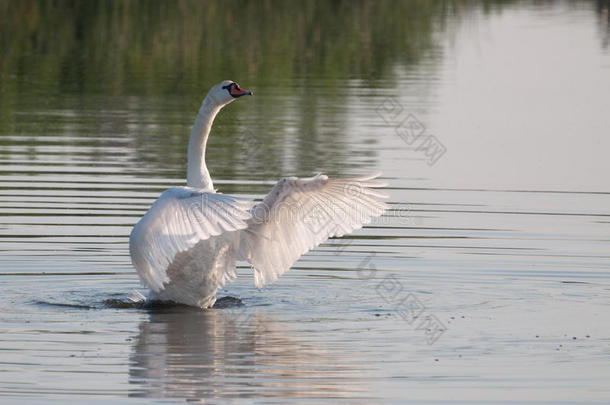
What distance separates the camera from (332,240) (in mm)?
13320

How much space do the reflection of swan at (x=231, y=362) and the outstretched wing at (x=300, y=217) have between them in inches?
21.8

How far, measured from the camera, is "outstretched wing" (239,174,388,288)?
10.2 metres

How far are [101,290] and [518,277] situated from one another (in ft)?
12.1

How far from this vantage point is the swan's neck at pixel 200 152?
1066 cm

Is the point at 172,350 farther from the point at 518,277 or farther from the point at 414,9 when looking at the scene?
the point at 414,9

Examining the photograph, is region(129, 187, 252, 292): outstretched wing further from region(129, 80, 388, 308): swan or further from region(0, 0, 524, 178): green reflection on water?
region(0, 0, 524, 178): green reflection on water

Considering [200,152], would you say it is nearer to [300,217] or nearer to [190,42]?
[300,217]

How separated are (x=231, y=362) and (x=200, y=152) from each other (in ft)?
8.26

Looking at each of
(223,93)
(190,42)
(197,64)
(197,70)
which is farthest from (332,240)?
(190,42)

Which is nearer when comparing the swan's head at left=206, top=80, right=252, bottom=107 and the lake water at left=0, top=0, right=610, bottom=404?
the lake water at left=0, top=0, right=610, bottom=404

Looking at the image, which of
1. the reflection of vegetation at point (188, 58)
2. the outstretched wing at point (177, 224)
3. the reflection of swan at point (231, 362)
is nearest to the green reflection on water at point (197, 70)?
the reflection of vegetation at point (188, 58)

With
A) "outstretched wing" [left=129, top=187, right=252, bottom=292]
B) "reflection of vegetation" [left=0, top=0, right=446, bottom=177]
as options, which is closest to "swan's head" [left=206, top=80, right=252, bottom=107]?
"outstretched wing" [left=129, top=187, right=252, bottom=292]

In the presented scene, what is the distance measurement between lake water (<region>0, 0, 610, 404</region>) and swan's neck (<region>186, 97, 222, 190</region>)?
1.08 m

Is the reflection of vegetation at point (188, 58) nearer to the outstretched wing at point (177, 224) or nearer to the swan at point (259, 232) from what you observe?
the swan at point (259, 232)
